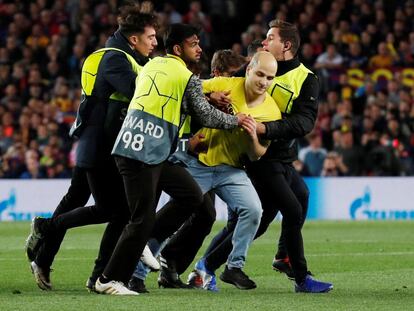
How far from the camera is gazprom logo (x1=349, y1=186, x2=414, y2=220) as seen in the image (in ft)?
67.7

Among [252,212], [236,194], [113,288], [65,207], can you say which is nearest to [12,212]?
[65,207]

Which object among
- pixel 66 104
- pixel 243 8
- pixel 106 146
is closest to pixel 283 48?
pixel 106 146

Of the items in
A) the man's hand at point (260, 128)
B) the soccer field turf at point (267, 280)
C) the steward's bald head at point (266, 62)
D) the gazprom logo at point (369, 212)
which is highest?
the steward's bald head at point (266, 62)

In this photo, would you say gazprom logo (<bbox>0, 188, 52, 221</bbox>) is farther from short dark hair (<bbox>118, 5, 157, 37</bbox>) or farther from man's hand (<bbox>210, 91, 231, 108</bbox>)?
man's hand (<bbox>210, 91, 231, 108</bbox>)

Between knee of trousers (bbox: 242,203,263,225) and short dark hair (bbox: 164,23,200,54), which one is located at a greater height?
short dark hair (bbox: 164,23,200,54)

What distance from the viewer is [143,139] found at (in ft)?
28.5

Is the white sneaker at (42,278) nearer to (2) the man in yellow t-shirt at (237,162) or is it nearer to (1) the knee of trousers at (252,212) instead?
(2) the man in yellow t-shirt at (237,162)

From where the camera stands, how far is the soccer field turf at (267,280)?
27.6 feet

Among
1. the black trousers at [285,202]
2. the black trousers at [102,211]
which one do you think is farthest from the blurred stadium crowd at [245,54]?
the black trousers at [285,202]

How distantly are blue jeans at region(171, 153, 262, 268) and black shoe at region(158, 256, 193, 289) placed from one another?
1.66 ft

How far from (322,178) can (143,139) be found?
12414 millimetres

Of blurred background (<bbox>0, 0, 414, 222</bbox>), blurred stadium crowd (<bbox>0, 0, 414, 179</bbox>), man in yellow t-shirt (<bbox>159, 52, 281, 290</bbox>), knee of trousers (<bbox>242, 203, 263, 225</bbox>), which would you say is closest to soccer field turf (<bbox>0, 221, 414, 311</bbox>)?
man in yellow t-shirt (<bbox>159, 52, 281, 290</bbox>)

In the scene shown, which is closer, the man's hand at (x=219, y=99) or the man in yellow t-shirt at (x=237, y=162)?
the man's hand at (x=219, y=99)

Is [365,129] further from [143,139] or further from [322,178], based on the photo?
[143,139]
